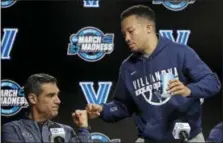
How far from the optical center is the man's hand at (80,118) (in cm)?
317

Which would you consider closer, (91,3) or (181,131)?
(181,131)

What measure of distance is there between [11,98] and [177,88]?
90cm

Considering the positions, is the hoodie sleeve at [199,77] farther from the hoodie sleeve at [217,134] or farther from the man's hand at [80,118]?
the man's hand at [80,118]

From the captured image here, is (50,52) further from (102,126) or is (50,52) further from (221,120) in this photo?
A: (221,120)

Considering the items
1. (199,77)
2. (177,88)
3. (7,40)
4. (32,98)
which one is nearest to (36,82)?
(32,98)

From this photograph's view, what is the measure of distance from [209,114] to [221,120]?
8 centimetres

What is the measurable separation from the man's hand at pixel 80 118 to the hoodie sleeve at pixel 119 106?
0.30 ft

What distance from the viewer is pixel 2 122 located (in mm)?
3162

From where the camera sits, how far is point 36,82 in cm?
317

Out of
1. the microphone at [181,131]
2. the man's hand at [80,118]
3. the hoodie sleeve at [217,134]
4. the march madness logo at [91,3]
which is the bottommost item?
the hoodie sleeve at [217,134]

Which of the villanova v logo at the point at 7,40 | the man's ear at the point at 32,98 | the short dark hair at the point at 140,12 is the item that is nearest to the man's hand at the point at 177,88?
the short dark hair at the point at 140,12

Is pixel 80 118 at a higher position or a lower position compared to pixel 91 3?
lower

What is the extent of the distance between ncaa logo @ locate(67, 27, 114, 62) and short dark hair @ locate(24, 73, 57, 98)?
185mm

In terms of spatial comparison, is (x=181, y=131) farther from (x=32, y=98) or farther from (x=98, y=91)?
(x=32, y=98)
